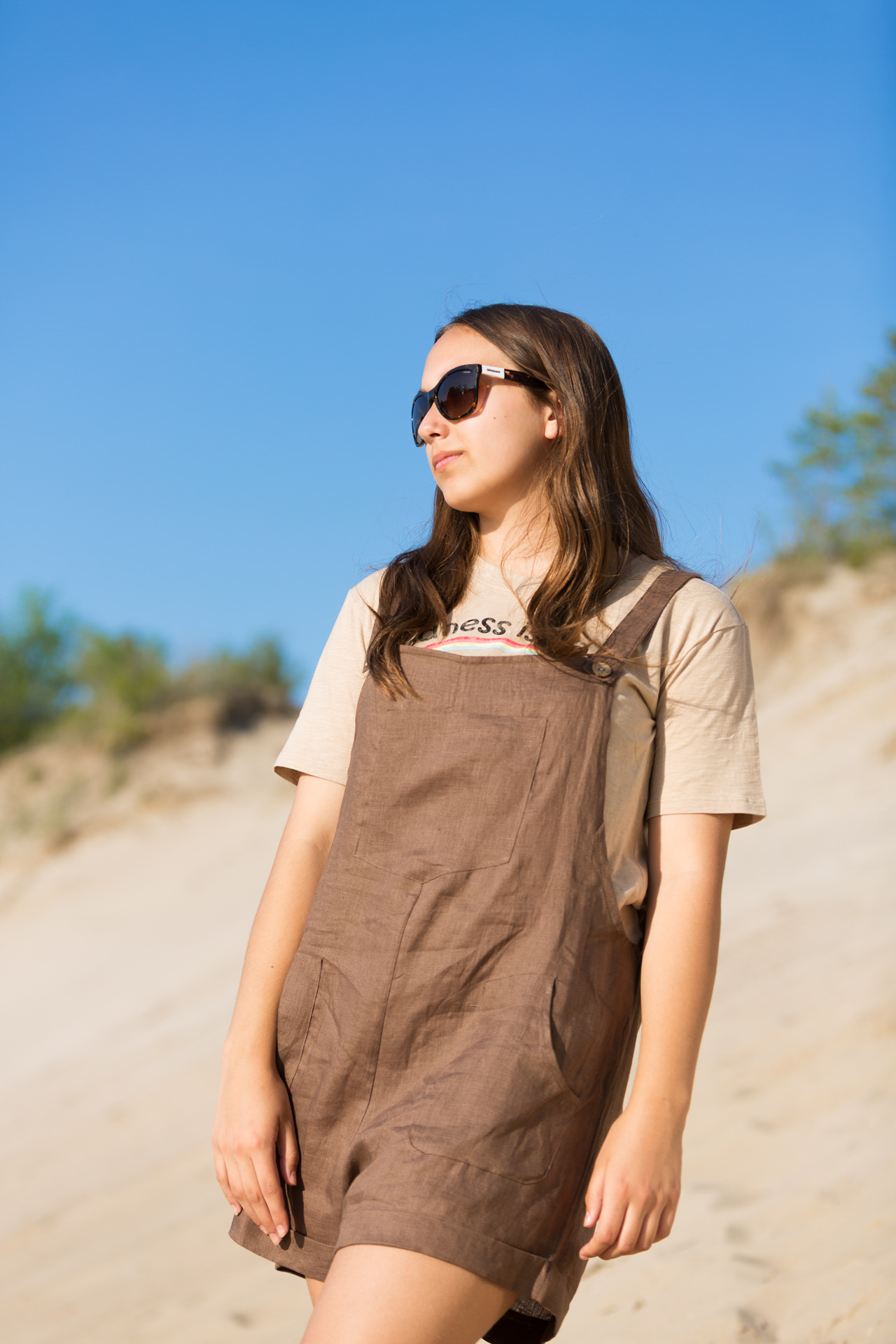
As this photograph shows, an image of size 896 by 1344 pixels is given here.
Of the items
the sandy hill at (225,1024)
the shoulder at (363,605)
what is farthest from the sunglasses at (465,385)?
the sandy hill at (225,1024)

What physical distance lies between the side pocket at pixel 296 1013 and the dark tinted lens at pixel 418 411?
2.90 feet

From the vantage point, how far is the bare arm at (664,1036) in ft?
4.22

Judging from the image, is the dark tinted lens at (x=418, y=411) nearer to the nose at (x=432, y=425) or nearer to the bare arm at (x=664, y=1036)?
the nose at (x=432, y=425)

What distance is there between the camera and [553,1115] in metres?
1.32

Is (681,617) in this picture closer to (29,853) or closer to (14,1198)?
(14,1198)

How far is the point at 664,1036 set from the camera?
139 centimetres

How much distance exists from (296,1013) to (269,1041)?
6 centimetres

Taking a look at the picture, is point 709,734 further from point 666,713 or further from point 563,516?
point 563,516

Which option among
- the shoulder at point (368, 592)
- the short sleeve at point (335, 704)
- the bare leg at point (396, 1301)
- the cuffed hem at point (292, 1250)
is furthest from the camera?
the shoulder at point (368, 592)

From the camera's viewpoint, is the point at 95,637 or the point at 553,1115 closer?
the point at 553,1115

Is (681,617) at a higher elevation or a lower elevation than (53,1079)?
higher

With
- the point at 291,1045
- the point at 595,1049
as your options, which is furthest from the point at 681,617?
the point at 291,1045

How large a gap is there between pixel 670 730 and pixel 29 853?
11768 mm

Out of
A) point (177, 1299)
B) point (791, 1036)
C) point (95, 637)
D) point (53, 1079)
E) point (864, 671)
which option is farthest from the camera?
point (95, 637)
